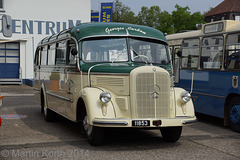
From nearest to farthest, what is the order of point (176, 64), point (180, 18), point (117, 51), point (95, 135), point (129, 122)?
point (129, 122)
point (95, 135)
point (117, 51)
point (176, 64)
point (180, 18)

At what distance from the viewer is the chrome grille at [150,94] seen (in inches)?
292

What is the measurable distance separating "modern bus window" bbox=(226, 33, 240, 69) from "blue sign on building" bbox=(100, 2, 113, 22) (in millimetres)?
19612

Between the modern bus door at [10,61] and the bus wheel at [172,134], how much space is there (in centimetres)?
2228

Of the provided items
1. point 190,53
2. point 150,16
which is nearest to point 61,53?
point 190,53

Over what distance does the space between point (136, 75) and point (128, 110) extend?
0.66m

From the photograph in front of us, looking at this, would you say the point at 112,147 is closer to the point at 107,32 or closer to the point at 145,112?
the point at 145,112

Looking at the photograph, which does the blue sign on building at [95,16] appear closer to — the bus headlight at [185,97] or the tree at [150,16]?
the bus headlight at [185,97]

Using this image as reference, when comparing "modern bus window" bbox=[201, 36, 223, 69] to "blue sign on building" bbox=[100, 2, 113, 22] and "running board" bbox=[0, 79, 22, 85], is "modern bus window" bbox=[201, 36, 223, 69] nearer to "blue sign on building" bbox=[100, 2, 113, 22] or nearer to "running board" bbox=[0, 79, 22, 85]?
"blue sign on building" bbox=[100, 2, 113, 22]

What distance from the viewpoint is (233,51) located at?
1010 cm

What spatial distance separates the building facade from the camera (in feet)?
95.2

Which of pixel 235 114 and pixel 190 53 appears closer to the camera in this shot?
pixel 235 114

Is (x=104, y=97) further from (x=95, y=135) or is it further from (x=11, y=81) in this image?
(x=11, y=81)

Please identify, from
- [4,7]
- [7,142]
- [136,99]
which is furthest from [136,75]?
[4,7]

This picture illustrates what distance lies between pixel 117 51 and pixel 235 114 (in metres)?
3.60
